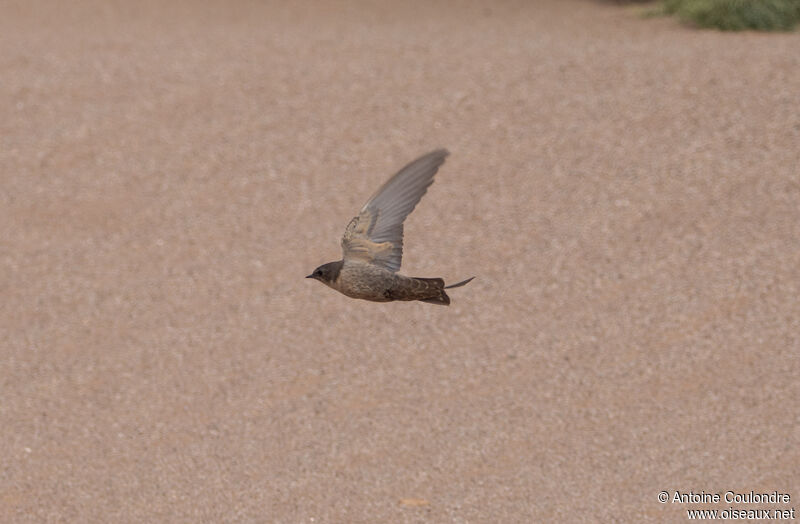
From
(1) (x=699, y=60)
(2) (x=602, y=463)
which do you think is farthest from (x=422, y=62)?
(2) (x=602, y=463)

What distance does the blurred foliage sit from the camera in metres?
15.0

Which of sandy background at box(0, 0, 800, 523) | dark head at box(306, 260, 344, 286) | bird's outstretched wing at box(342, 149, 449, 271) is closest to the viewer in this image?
dark head at box(306, 260, 344, 286)

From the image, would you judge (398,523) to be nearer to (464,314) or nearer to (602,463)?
(602,463)

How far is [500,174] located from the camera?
12.0 metres

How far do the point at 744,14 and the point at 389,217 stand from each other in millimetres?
13134

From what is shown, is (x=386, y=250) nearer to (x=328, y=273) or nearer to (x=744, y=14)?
(x=328, y=273)

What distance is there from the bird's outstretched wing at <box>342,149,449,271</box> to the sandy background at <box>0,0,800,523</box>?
5.26m

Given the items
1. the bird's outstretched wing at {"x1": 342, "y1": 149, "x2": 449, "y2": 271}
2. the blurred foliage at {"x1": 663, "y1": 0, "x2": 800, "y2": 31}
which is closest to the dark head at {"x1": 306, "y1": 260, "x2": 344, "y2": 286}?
the bird's outstretched wing at {"x1": 342, "y1": 149, "x2": 449, "y2": 271}

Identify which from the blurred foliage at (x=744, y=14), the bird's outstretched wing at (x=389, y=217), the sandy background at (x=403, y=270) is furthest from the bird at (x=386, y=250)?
the blurred foliage at (x=744, y=14)

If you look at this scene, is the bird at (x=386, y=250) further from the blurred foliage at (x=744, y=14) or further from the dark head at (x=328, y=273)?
the blurred foliage at (x=744, y=14)

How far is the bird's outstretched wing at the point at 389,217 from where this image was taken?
3.12 m

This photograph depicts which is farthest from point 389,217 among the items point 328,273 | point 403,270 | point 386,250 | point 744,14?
point 744,14

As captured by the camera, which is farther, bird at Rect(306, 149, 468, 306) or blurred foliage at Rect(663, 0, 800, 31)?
blurred foliage at Rect(663, 0, 800, 31)

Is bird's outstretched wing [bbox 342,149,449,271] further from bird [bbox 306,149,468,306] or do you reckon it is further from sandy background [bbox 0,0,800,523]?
sandy background [bbox 0,0,800,523]
